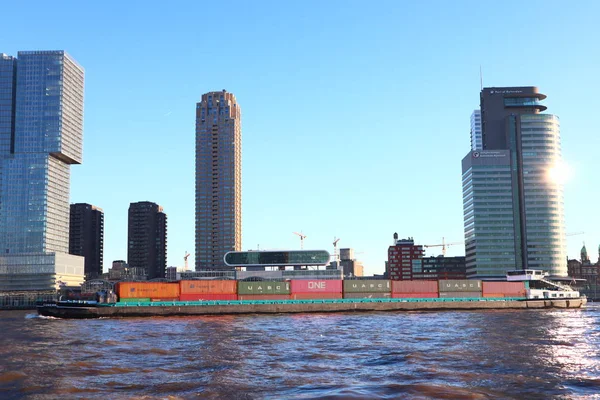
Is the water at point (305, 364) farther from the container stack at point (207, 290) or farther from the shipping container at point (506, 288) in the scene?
the shipping container at point (506, 288)

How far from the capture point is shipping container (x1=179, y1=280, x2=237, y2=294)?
377 ft

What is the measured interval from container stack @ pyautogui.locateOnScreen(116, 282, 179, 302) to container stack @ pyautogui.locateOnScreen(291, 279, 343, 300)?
23.9 meters

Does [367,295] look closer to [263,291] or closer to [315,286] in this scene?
[315,286]

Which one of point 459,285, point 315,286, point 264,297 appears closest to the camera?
point 264,297

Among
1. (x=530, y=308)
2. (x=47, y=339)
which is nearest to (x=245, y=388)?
(x=47, y=339)

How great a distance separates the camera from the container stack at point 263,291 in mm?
117938

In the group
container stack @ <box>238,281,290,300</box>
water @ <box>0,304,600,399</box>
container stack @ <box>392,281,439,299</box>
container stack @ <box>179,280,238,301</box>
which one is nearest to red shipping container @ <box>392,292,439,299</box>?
container stack @ <box>392,281,439,299</box>

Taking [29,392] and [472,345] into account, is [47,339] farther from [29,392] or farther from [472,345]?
[472,345]

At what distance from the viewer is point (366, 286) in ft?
404

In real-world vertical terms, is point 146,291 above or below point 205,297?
above

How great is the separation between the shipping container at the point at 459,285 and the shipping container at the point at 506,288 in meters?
1.91

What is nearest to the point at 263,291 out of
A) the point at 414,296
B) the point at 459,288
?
the point at 414,296

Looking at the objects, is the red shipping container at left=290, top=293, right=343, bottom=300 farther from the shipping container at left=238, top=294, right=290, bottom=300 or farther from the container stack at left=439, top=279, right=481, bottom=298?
the container stack at left=439, top=279, right=481, bottom=298

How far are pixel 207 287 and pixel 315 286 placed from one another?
22235 mm
